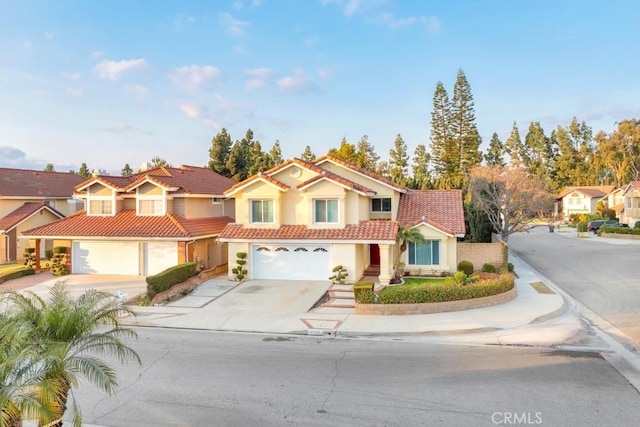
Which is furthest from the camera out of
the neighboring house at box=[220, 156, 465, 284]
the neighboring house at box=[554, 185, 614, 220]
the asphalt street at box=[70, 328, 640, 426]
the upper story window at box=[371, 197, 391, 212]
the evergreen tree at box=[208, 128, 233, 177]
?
the neighboring house at box=[554, 185, 614, 220]

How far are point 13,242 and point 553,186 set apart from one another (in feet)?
290

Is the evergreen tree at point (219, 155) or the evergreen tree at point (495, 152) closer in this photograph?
the evergreen tree at point (219, 155)

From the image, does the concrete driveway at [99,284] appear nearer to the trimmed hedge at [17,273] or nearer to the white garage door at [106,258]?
the white garage door at [106,258]

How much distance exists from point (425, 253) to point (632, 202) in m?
46.0

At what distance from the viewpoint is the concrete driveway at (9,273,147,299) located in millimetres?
22266

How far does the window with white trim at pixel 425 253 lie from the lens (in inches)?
978

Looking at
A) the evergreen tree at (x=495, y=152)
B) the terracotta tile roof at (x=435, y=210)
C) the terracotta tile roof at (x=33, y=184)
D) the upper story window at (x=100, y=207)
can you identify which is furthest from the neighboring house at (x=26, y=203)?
the evergreen tree at (x=495, y=152)

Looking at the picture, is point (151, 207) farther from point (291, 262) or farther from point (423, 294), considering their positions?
Result: point (423, 294)

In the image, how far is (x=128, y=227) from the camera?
26.5 metres

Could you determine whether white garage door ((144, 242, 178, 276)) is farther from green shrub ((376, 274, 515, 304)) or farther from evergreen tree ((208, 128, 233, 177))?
evergreen tree ((208, 128, 233, 177))

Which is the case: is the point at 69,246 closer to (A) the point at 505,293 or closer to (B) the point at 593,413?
(A) the point at 505,293

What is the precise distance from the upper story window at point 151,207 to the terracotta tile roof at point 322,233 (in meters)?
4.96

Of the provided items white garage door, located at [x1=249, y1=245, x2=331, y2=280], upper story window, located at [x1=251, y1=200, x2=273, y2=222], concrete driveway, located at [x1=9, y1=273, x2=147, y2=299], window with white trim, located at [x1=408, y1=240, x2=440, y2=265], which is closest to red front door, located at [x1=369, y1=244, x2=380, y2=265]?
window with white trim, located at [x1=408, y1=240, x2=440, y2=265]

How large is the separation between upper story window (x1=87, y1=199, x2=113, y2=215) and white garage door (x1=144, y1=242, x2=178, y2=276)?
4295 mm
